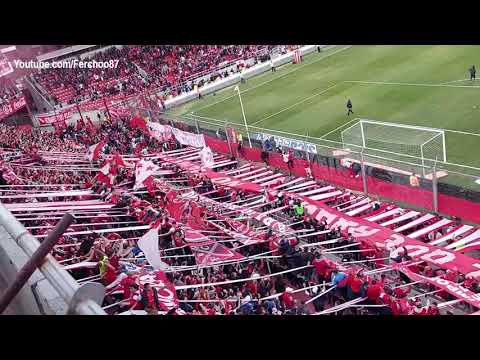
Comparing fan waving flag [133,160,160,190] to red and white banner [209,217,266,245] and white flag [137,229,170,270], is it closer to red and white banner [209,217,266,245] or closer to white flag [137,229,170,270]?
red and white banner [209,217,266,245]

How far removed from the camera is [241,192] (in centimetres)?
1454

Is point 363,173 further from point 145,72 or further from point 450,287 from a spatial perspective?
point 145,72

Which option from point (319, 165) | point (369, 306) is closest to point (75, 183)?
point (319, 165)

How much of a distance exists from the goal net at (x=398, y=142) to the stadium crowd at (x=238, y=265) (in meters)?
3.91

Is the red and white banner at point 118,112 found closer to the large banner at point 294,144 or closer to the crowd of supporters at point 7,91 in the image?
the crowd of supporters at point 7,91

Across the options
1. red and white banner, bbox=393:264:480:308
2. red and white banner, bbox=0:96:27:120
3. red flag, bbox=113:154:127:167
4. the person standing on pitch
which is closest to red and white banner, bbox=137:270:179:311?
red and white banner, bbox=393:264:480:308

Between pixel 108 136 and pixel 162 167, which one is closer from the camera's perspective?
pixel 162 167

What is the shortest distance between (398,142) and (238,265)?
8.46 m

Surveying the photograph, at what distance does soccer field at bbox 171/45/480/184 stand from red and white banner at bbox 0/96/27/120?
8.65 m

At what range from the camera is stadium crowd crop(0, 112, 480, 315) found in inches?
318

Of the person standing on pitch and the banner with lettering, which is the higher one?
the banner with lettering

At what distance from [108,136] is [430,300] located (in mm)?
15813
